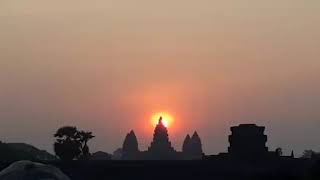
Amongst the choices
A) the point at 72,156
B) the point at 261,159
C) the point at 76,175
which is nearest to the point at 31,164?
the point at 76,175

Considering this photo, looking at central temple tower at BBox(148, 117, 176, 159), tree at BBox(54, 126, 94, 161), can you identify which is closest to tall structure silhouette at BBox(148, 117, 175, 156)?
central temple tower at BBox(148, 117, 176, 159)

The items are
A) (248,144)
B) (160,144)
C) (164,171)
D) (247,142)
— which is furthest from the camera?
(160,144)

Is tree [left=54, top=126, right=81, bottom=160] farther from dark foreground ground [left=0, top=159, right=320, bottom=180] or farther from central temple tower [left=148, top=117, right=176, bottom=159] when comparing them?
central temple tower [left=148, top=117, right=176, bottom=159]

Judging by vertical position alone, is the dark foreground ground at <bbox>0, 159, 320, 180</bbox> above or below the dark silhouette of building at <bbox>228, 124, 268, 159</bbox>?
below

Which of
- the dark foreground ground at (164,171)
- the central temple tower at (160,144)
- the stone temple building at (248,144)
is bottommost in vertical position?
the dark foreground ground at (164,171)

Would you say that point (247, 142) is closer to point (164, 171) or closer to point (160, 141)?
point (164, 171)

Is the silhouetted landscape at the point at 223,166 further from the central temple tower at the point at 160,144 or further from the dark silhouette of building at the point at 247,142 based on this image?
the central temple tower at the point at 160,144

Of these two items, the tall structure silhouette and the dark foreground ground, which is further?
the tall structure silhouette

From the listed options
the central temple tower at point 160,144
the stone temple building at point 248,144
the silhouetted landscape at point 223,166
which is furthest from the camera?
the central temple tower at point 160,144

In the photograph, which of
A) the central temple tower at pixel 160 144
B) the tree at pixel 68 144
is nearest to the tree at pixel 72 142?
the tree at pixel 68 144

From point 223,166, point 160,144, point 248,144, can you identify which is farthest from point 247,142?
point 160,144

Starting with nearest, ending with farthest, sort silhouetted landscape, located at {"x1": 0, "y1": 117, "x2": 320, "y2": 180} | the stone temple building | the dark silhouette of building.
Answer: silhouetted landscape, located at {"x1": 0, "y1": 117, "x2": 320, "y2": 180}, the stone temple building, the dark silhouette of building

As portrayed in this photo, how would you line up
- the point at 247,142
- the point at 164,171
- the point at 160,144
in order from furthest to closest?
the point at 160,144
the point at 247,142
the point at 164,171

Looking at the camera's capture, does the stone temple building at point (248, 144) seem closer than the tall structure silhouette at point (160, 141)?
Yes
